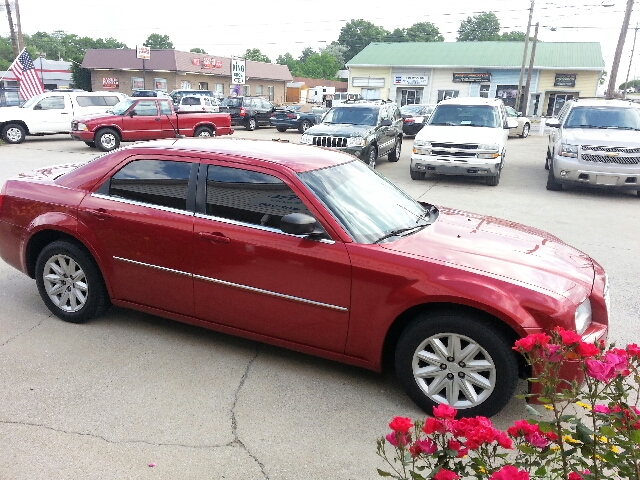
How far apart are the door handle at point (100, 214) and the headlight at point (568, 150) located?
9881 mm

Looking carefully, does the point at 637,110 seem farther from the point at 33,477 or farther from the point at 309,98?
the point at 309,98

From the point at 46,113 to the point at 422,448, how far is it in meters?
20.7

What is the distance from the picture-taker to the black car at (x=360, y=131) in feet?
42.7

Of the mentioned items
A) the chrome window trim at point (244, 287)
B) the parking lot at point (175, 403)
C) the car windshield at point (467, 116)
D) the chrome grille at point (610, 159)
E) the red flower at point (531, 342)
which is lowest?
the parking lot at point (175, 403)

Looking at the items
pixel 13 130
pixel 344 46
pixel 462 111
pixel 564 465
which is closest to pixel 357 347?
pixel 564 465

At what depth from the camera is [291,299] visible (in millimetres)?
3654

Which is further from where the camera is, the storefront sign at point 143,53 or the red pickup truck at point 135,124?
the storefront sign at point 143,53

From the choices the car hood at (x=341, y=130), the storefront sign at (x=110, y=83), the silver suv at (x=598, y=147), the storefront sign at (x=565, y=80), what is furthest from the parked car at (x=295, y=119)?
the storefront sign at (x=110, y=83)

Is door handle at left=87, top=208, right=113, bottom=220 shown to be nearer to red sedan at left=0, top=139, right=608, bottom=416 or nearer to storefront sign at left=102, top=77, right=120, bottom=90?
red sedan at left=0, top=139, right=608, bottom=416

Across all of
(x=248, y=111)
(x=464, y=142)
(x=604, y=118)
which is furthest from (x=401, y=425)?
(x=248, y=111)

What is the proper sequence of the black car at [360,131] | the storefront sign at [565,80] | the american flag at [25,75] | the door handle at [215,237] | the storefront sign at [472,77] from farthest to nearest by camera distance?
the storefront sign at [472,77] → the storefront sign at [565,80] → the american flag at [25,75] → the black car at [360,131] → the door handle at [215,237]

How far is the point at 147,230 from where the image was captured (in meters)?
4.10

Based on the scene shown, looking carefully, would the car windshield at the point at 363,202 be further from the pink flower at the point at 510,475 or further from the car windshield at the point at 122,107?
the car windshield at the point at 122,107

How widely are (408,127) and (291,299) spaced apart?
2303 cm
